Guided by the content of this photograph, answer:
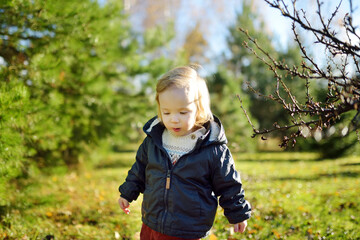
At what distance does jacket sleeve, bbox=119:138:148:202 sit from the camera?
2.25 m

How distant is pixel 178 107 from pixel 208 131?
274 millimetres

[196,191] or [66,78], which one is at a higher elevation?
[66,78]

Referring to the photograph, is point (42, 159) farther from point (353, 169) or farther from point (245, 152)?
point (245, 152)

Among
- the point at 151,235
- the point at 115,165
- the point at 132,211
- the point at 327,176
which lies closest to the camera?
the point at 151,235

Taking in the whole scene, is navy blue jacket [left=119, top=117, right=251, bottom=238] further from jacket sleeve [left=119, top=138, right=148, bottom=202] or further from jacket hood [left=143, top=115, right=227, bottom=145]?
jacket sleeve [left=119, top=138, right=148, bottom=202]

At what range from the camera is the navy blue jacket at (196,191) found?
6.37 ft

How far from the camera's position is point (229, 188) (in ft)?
6.48

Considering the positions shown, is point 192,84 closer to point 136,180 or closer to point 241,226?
point 136,180

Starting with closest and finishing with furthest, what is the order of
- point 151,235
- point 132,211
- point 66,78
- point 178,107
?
point 178,107 → point 151,235 → point 132,211 → point 66,78

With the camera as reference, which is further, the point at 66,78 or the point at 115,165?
the point at 115,165

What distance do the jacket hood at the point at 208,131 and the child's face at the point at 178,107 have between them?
0.14 meters

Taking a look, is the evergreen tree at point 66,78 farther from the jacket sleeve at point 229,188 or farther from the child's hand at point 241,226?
the child's hand at point 241,226

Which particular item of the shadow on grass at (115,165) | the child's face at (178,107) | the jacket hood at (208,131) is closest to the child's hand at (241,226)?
the jacket hood at (208,131)

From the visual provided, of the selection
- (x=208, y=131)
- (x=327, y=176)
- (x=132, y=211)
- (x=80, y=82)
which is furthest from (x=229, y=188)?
(x=327, y=176)
